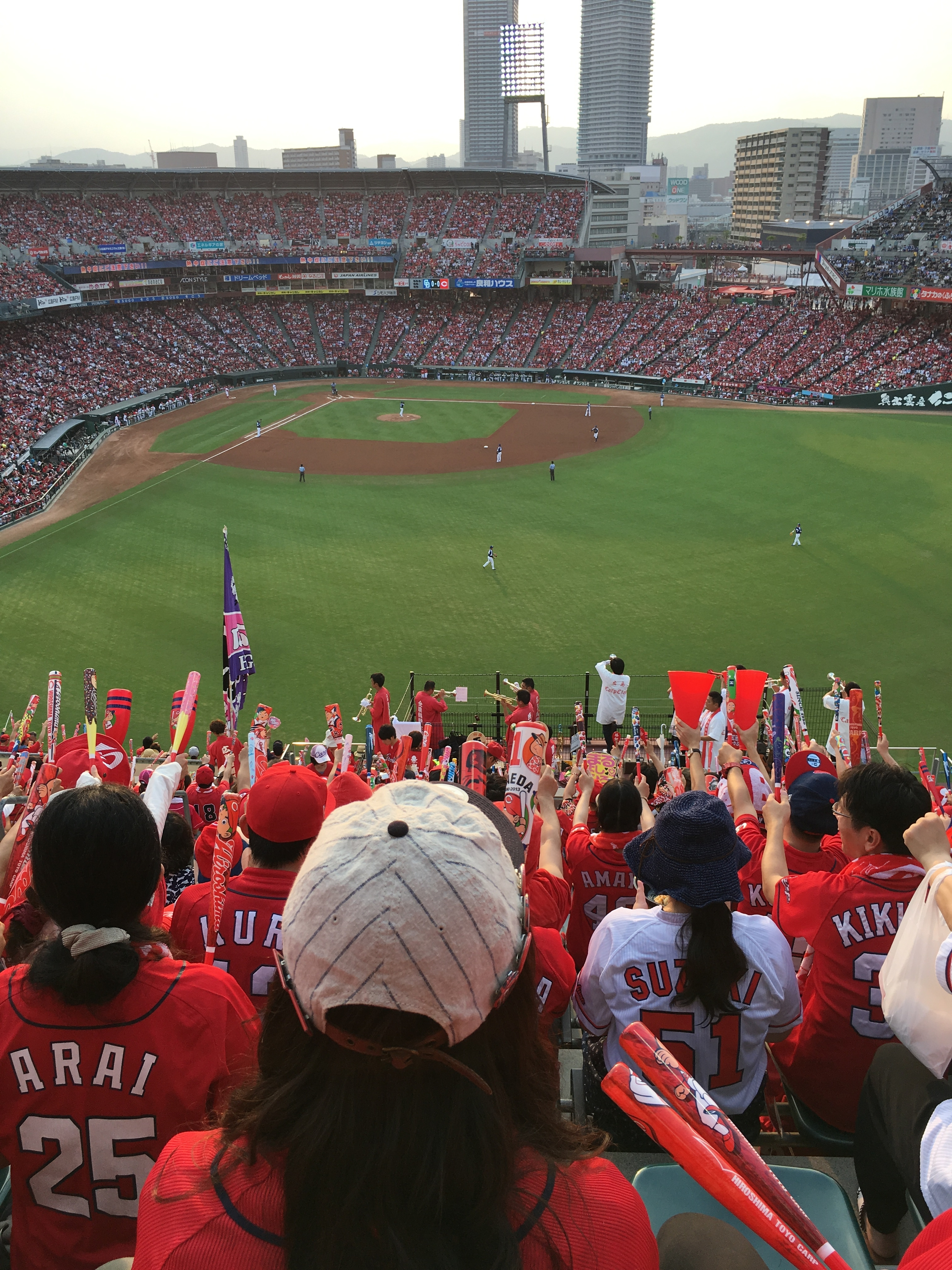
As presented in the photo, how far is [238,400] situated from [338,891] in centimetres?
5560

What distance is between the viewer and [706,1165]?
1842 mm

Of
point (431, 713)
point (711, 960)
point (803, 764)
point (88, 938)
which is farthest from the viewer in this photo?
point (431, 713)

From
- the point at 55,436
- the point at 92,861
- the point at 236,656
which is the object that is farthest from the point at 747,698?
the point at 55,436

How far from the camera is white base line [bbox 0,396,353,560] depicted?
3052cm

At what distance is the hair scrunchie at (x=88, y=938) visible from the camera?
2.75 meters

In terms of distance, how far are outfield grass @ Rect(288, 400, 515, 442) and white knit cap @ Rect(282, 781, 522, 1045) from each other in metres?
43.9

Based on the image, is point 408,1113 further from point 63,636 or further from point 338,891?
point 63,636

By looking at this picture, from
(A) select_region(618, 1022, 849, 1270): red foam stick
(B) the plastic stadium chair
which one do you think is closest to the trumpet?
(B) the plastic stadium chair

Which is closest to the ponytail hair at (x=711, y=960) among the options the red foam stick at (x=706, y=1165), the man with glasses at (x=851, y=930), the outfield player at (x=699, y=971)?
the outfield player at (x=699, y=971)

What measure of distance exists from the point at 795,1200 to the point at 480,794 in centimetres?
157

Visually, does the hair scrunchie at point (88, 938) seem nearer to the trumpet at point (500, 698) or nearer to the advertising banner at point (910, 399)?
the trumpet at point (500, 698)

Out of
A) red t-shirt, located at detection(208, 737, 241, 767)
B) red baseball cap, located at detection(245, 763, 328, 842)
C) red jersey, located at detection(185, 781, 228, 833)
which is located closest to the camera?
→ red baseball cap, located at detection(245, 763, 328, 842)

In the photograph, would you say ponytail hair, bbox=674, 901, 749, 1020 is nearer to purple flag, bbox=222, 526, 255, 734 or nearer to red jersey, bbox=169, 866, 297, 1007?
red jersey, bbox=169, 866, 297, 1007

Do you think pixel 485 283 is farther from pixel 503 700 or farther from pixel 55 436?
pixel 503 700
